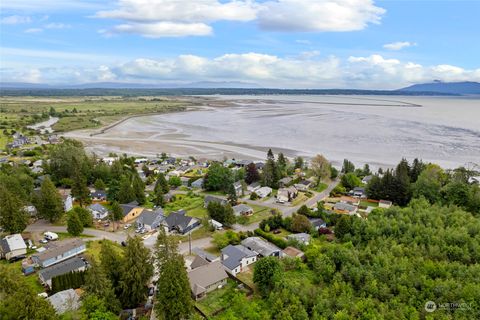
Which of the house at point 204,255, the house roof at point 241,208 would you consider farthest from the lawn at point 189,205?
the house at point 204,255

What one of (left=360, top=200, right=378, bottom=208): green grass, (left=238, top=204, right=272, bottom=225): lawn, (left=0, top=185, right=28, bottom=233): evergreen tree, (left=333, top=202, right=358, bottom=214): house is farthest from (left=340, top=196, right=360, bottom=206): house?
(left=0, top=185, right=28, bottom=233): evergreen tree

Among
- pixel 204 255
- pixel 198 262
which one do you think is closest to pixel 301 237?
pixel 204 255

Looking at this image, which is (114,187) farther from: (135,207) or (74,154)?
(74,154)

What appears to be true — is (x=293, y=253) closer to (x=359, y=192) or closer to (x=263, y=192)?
(x=263, y=192)

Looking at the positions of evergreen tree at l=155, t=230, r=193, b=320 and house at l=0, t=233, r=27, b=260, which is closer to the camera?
evergreen tree at l=155, t=230, r=193, b=320

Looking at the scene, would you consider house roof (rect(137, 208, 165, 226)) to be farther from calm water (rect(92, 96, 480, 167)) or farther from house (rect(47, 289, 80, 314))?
calm water (rect(92, 96, 480, 167))

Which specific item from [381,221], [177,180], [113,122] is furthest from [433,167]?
[113,122]

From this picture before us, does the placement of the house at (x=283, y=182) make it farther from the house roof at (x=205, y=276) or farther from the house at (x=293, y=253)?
the house roof at (x=205, y=276)

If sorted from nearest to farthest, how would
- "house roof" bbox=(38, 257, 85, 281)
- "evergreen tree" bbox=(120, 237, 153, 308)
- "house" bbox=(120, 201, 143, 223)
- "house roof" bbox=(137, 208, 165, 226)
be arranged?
1. "evergreen tree" bbox=(120, 237, 153, 308)
2. "house roof" bbox=(38, 257, 85, 281)
3. "house roof" bbox=(137, 208, 165, 226)
4. "house" bbox=(120, 201, 143, 223)
